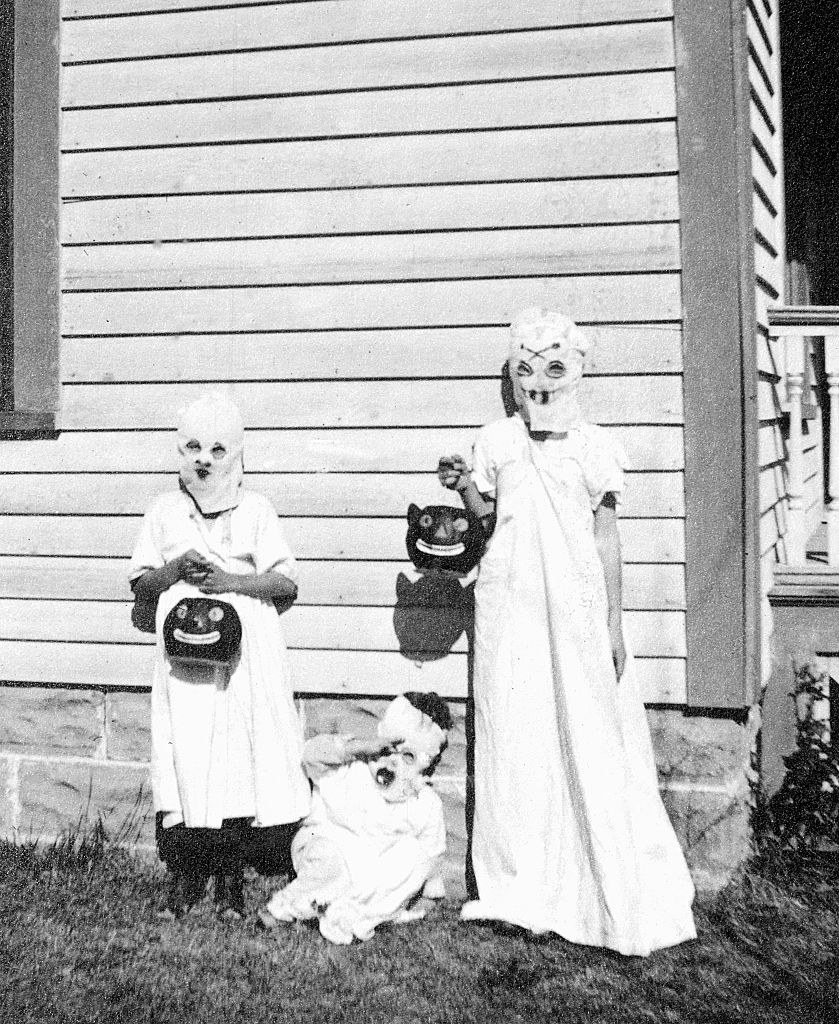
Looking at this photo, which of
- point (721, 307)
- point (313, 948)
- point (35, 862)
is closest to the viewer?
point (313, 948)

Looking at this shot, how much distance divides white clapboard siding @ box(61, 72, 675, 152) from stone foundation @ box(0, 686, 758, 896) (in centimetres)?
234

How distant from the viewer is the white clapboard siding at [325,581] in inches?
173

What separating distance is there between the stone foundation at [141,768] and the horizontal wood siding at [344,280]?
0.13m

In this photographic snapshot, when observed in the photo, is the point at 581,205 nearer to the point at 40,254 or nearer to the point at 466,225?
the point at 466,225

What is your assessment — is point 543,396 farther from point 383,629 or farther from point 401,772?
point 401,772

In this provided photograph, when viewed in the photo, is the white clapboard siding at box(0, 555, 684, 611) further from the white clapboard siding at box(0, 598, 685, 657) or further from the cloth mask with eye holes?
the cloth mask with eye holes

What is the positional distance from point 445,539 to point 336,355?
1.03m

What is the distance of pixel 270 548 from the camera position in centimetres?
431

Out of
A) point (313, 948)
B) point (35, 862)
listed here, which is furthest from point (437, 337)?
point (35, 862)

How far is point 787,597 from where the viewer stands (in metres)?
4.89

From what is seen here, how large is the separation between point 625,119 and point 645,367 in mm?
969

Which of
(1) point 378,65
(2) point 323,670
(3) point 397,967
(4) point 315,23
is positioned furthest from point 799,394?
(3) point 397,967

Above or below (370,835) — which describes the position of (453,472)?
above

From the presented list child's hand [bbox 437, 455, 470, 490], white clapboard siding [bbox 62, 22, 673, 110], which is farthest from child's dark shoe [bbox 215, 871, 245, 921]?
white clapboard siding [bbox 62, 22, 673, 110]
